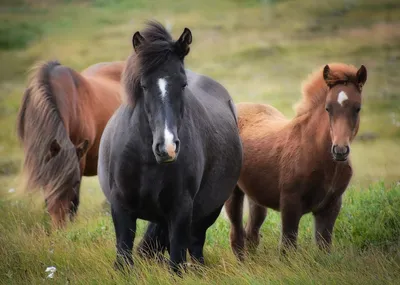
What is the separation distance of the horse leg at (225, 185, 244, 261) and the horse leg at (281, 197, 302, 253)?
547 mm

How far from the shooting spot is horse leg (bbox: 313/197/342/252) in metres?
5.80

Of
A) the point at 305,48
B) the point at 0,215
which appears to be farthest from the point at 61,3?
the point at 0,215

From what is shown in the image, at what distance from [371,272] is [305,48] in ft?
118

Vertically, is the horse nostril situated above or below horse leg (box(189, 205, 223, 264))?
above

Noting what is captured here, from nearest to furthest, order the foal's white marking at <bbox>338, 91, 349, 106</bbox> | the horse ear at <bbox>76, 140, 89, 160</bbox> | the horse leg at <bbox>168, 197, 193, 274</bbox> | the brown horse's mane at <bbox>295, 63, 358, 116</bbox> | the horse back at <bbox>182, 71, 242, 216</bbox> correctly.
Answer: the horse leg at <bbox>168, 197, 193, 274</bbox>
the horse back at <bbox>182, 71, 242, 216</bbox>
the foal's white marking at <bbox>338, 91, 349, 106</bbox>
the brown horse's mane at <bbox>295, 63, 358, 116</bbox>
the horse ear at <bbox>76, 140, 89, 160</bbox>

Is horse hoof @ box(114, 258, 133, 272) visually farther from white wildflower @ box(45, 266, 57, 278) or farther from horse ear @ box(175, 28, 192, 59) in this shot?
horse ear @ box(175, 28, 192, 59)

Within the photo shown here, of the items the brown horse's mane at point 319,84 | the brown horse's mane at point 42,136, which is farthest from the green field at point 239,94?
the brown horse's mane at point 319,84

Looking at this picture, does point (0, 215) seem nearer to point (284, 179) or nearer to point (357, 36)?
point (284, 179)

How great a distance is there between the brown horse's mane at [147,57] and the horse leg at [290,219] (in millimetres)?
1887

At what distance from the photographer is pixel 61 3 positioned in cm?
5525

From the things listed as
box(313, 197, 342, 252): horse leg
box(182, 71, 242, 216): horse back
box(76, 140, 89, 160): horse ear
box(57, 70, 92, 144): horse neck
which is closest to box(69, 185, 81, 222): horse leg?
box(76, 140, 89, 160): horse ear

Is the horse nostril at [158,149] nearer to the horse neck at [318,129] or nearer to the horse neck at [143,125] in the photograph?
the horse neck at [143,125]

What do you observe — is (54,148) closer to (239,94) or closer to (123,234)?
(123,234)

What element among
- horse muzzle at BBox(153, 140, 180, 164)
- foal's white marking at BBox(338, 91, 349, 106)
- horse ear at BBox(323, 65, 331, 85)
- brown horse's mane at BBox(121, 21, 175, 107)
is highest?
brown horse's mane at BBox(121, 21, 175, 107)
